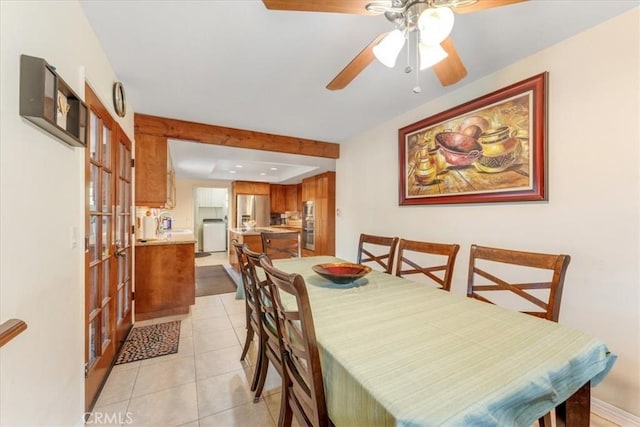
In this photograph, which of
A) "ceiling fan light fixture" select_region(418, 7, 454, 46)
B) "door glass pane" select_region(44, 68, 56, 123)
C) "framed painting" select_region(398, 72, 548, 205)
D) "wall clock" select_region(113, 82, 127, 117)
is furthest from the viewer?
"wall clock" select_region(113, 82, 127, 117)

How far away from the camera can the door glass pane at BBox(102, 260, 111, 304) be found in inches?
71.3

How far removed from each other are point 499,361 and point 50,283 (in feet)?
5.54

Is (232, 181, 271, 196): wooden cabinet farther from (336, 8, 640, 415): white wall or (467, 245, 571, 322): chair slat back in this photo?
(467, 245, 571, 322): chair slat back

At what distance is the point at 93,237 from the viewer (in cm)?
163

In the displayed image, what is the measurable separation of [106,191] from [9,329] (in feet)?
4.66

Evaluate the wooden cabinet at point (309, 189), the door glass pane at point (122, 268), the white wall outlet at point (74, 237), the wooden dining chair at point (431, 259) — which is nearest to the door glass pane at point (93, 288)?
the white wall outlet at point (74, 237)

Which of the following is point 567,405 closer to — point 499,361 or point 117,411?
point 499,361

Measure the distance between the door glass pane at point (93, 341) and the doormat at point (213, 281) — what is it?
2.10m

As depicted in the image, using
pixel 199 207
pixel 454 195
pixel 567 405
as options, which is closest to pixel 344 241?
pixel 454 195

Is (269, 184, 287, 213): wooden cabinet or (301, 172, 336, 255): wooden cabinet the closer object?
(301, 172, 336, 255): wooden cabinet

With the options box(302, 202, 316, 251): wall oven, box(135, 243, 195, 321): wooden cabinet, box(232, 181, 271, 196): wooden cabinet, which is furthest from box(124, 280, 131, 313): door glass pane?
box(232, 181, 271, 196): wooden cabinet

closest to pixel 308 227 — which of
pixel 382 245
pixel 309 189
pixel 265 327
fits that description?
pixel 309 189

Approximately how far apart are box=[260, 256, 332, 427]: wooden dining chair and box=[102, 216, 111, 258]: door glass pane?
1.48 meters

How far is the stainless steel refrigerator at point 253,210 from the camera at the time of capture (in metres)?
6.76
